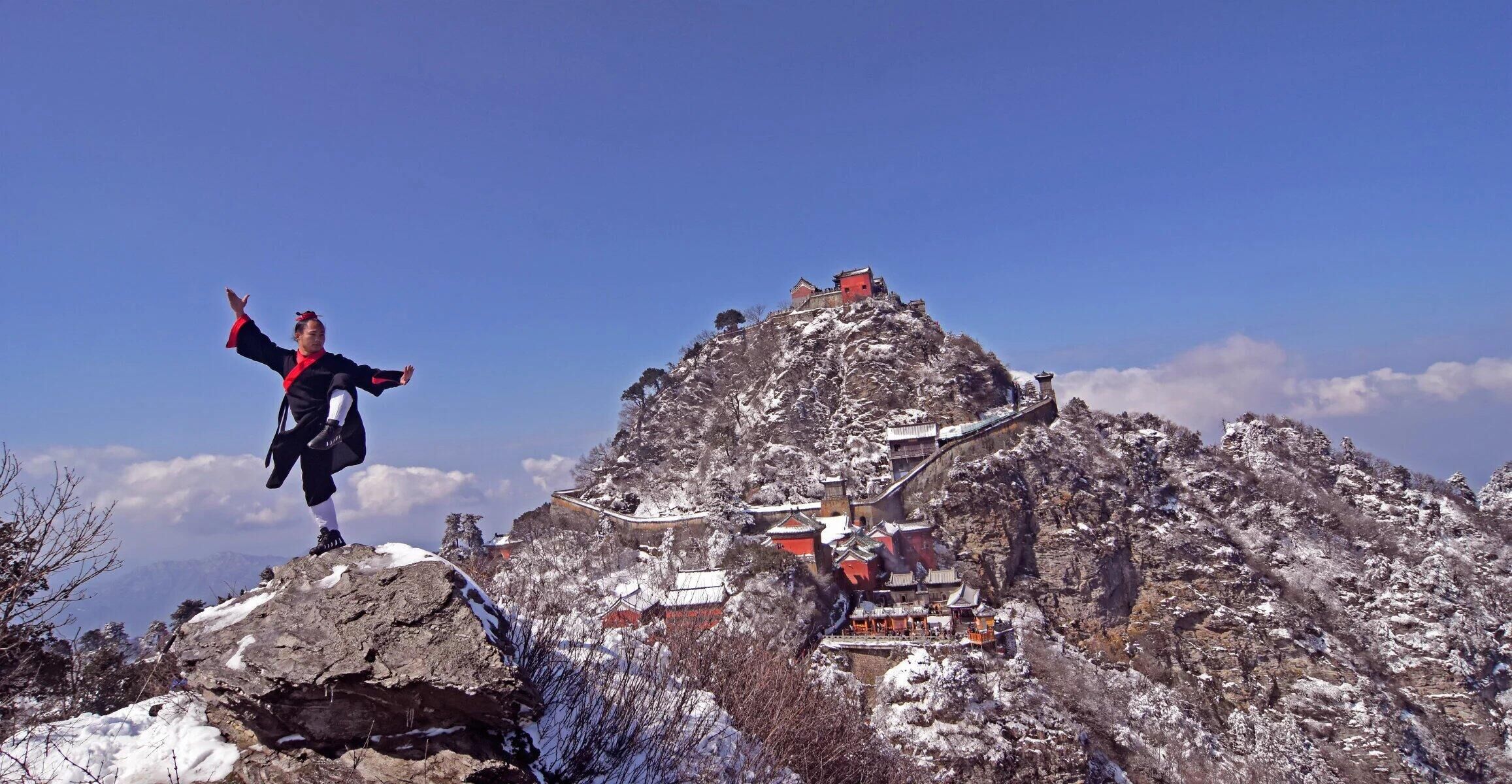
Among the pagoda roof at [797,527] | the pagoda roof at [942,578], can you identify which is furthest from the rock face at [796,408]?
the pagoda roof at [942,578]

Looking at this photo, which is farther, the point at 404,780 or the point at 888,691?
the point at 888,691

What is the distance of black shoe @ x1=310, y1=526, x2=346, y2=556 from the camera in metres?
6.73

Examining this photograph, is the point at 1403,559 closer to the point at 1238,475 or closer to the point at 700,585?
the point at 1238,475

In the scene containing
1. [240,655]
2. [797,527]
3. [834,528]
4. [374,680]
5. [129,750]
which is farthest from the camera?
[834,528]

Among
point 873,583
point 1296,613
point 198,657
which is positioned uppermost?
point 198,657

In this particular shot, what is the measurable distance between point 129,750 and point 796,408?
4495cm

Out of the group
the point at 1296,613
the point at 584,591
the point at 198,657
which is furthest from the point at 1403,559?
the point at 198,657

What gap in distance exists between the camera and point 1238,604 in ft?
119

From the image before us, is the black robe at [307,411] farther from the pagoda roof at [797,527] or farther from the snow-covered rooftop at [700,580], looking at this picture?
the pagoda roof at [797,527]

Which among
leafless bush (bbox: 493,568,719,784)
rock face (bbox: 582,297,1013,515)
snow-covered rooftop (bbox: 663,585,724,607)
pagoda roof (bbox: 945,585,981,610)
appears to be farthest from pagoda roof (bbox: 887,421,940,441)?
leafless bush (bbox: 493,568,719,784)

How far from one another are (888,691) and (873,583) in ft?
34.8

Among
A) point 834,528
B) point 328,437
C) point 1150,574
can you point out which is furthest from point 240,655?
point 1150,574

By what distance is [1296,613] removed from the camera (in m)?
36.6

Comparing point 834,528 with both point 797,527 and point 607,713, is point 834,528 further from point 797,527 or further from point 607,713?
point 607,713
